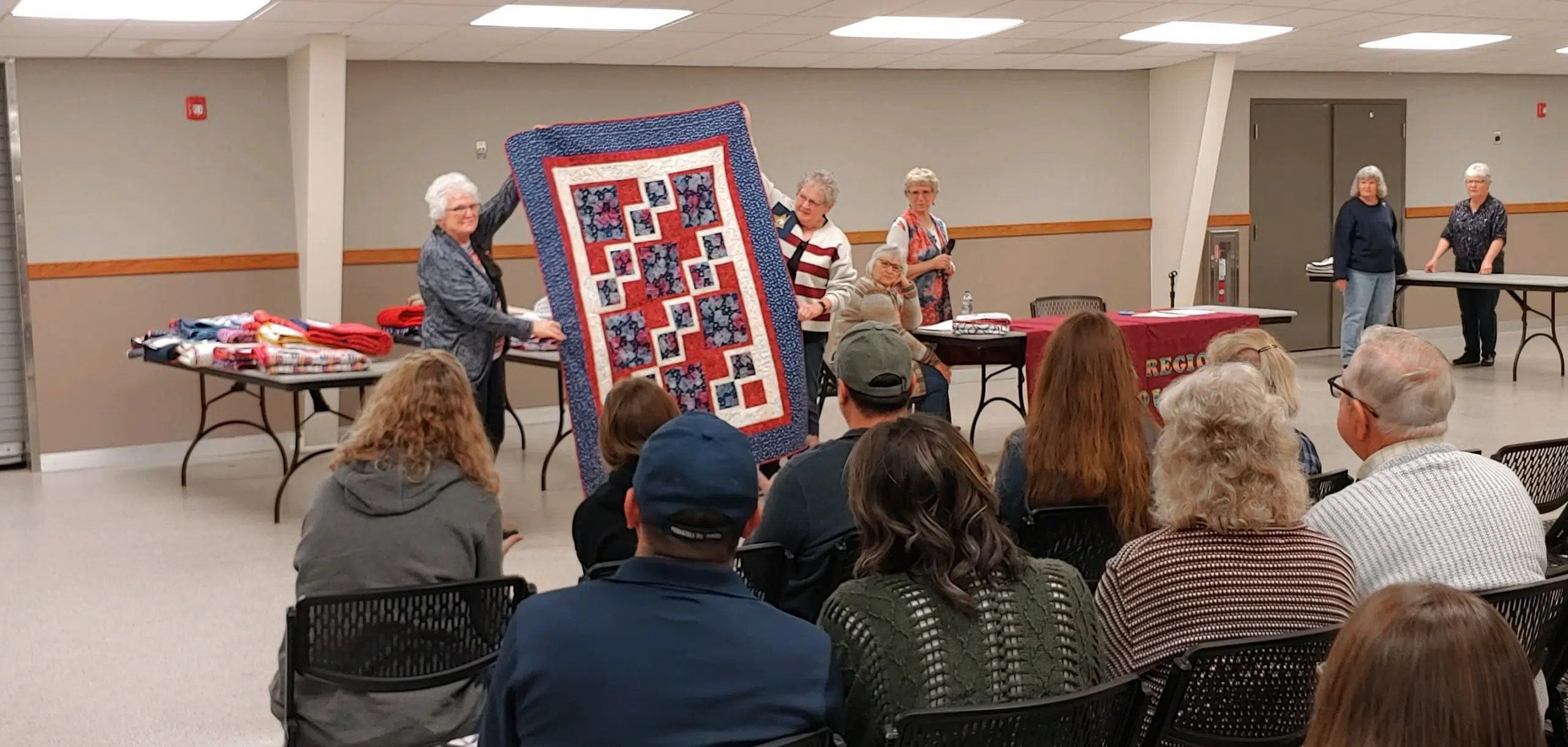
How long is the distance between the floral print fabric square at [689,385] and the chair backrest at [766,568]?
92.5 inches

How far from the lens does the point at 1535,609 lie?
7.80ft

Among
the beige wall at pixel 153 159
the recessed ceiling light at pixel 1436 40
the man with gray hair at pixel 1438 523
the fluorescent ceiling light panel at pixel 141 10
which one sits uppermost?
the recessed ceiling light at pixel 1436 40

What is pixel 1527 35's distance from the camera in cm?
1030

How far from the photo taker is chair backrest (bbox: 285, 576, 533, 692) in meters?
2.67

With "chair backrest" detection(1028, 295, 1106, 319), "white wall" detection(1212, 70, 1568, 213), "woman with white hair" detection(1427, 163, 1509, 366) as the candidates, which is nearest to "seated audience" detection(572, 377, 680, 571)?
"chair backrest" detection(1028, 295, 1106, 319)

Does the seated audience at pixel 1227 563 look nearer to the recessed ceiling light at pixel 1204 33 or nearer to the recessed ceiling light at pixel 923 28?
the recessed ceiling light at pixel 923 28

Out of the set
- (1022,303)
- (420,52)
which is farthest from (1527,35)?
(420,52)

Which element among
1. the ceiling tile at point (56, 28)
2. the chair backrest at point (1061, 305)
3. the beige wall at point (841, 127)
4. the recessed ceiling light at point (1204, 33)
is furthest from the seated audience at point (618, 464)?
the recessed ceiling light at point (1204, 33)

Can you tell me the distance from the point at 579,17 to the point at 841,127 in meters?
3.09

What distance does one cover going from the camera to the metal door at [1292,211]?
39.2 feet

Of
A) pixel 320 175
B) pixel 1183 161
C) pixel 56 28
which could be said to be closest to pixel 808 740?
pixel 56 28

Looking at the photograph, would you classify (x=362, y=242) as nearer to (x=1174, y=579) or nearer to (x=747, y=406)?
(x=747, y=406)

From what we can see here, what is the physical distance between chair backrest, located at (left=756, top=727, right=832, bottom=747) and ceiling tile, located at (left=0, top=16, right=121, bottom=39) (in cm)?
623

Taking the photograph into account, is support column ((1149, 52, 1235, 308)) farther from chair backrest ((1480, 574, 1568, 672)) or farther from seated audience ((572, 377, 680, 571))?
chair backrest ((1480, 574, 1568, 672))
